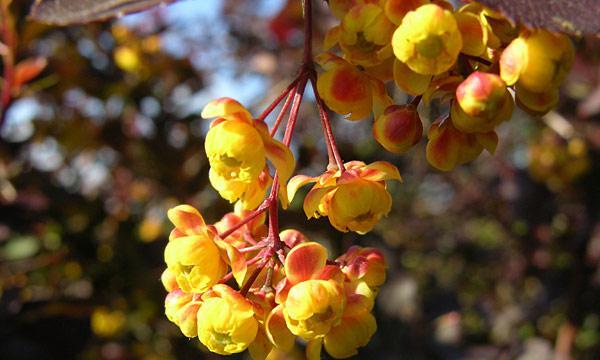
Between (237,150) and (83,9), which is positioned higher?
(83,9)

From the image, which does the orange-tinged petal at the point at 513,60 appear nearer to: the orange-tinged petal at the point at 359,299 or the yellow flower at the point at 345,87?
the yellow flower at the point at 345,87

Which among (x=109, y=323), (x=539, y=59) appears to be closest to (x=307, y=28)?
(x=539, y=59)

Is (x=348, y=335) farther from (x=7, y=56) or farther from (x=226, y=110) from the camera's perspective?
(x=7, y=56)

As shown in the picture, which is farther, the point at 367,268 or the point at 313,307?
the point at 367,268

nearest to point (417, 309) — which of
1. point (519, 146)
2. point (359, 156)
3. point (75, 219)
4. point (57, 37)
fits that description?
point (359, 156)

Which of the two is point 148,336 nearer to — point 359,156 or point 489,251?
point 359,156

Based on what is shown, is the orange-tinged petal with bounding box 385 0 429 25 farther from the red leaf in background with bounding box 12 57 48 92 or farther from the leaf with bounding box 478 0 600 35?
the red leaf in background with bounding box 12 57 48 92

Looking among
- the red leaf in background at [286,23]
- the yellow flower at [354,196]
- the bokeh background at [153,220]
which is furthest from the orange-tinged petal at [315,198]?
the red leaf in background at [286,23]
